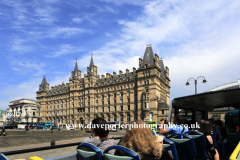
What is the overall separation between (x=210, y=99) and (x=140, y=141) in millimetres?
8904

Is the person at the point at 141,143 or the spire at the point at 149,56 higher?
the spire at the point at 149,56

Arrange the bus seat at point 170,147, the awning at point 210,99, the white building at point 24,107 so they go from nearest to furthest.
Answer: the bus seat at point 170,147, the awning at point 210,99, the white building at point 24,107

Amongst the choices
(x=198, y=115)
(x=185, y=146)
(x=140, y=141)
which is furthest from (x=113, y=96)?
(x=140, y=141)

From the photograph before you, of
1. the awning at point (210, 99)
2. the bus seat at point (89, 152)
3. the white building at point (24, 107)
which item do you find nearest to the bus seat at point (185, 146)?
the bus seat at point (89, 152)

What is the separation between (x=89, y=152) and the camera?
3119mm

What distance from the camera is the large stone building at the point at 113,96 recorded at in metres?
62.5

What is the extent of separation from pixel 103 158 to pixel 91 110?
78768 millimetres

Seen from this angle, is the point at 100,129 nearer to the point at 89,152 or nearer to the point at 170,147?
the point at 89,152

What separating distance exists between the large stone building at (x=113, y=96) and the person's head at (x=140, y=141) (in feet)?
188

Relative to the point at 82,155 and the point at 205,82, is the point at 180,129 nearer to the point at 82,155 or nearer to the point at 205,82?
the point at 82,155

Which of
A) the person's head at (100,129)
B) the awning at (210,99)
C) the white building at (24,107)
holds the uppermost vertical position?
the awning at (210,99)

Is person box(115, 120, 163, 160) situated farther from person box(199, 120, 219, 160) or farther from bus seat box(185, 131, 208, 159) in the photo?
person box(199, 120, 219, 160)

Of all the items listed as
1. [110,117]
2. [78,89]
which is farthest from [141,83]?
[78,89]

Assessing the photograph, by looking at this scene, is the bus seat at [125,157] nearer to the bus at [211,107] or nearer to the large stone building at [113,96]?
the bus at [211,107]
